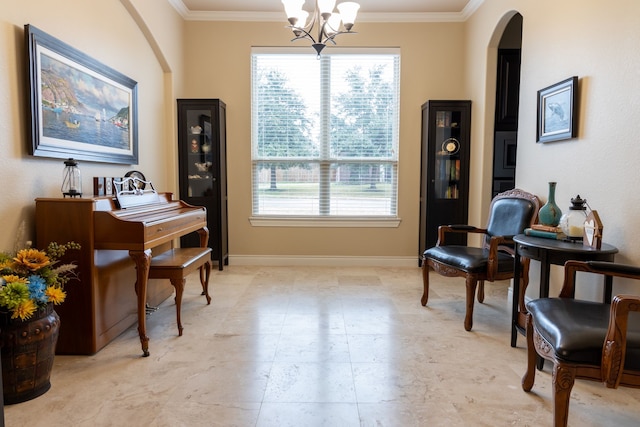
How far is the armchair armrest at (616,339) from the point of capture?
1380mm

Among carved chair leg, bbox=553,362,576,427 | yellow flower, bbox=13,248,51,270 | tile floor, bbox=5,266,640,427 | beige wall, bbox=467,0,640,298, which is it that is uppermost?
beige wall, bbox=467,0,640,298

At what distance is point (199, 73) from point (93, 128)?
82.8 inches

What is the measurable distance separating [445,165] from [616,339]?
3.28 metres

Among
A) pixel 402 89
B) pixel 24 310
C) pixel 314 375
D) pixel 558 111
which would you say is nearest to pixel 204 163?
pixel 402 89

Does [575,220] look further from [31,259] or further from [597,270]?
[31,259]

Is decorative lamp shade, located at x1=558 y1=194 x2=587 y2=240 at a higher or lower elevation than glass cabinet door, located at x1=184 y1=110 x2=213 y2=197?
lower

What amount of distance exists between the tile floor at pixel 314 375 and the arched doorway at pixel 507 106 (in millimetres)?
1566

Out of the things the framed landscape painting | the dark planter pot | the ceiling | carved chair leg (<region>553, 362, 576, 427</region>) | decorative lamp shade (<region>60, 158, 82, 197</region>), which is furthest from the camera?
the ceiling

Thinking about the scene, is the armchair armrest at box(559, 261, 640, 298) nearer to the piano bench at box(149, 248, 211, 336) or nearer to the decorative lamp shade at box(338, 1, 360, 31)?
the decorative lamp shade at box(338, 1, 360, 31)

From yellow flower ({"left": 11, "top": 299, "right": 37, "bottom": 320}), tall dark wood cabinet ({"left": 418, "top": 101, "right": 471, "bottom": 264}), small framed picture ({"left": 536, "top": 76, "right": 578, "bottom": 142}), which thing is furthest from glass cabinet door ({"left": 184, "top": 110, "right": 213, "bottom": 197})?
small framed picture ({"left": 536, "top": 76, "right": 578, "bottom": 142})

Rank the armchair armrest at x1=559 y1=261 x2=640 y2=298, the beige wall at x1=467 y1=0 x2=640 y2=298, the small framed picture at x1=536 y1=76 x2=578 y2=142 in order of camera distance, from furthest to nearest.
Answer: the small framed picture at x1=536 y1=76 x2=578 y2=142, the beige wall at x1=467 y1=0 x2=640 y2=298, the armchair armrest at x1=559 y1=261 x2=640 y2=298

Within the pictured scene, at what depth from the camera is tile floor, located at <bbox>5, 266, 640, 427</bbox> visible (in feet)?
5.87

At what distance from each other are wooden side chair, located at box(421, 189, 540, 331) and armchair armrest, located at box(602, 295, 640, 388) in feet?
3.77

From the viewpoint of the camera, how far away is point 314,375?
2.15 meters
